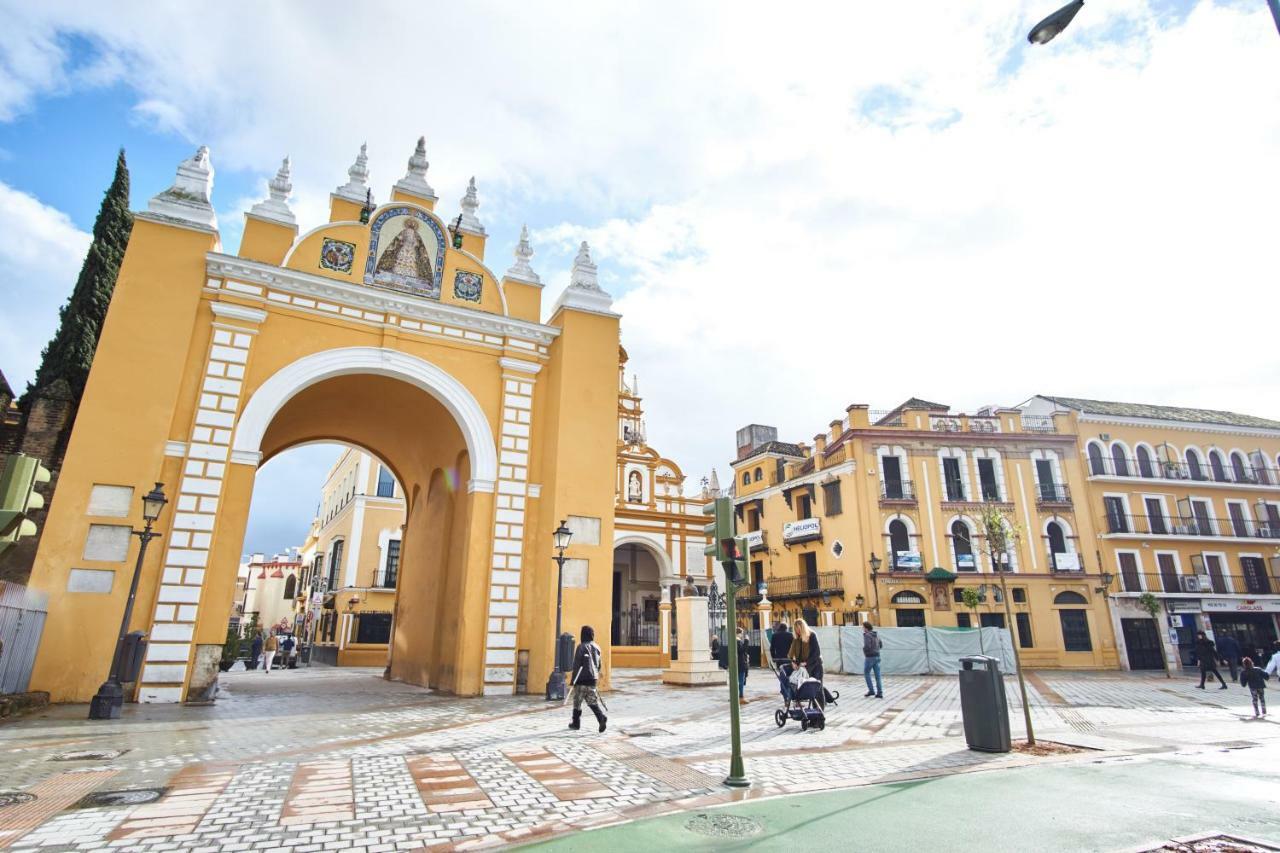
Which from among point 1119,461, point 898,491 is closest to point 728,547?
point 898,491

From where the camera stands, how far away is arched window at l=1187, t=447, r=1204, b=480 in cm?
3272

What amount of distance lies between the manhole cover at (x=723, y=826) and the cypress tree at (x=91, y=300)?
608 inches

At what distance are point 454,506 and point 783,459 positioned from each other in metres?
24.4

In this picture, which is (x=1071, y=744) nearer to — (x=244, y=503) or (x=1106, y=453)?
(x=244, y=503)

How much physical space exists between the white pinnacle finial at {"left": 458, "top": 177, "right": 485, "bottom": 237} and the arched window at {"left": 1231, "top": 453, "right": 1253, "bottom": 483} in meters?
37.4

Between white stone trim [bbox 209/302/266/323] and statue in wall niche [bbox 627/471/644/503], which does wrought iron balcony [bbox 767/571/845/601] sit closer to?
statue in wall niche [bbox 627/471/644/503]

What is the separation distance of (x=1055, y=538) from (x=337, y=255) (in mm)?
30119

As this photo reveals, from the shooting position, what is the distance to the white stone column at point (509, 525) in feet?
46.0

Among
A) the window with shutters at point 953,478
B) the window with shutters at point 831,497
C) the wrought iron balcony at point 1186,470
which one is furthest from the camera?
the wrought iron balcony at point 1186,470

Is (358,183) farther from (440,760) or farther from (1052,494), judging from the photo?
(1052,494)

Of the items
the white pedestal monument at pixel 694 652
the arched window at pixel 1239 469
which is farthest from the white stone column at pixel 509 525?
the arched window at pixel 1239 469

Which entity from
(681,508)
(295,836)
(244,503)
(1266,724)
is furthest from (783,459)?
(295,836)

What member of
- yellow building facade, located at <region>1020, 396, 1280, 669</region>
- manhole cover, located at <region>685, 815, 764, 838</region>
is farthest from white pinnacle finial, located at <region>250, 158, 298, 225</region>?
yellow building facade, located at <region>1020, 396, 1280, 669</region>

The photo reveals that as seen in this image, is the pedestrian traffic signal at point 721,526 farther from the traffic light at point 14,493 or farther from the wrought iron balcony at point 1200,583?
the wrought iron balcony at point 1200,583
